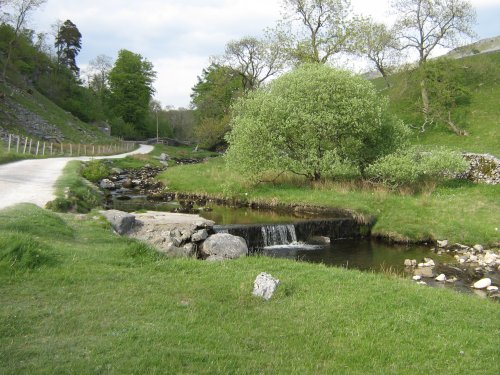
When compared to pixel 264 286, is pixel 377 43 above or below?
above

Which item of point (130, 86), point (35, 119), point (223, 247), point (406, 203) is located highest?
point (130, 86)

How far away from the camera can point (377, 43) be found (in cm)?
5109

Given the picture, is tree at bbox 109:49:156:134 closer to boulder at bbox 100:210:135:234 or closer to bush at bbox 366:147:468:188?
bush at bbox 366:147:468:188

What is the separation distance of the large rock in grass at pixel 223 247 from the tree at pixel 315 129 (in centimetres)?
1197

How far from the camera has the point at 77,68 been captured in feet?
310

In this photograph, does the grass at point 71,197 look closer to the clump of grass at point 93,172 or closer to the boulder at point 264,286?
the clump of grass at point 93,172

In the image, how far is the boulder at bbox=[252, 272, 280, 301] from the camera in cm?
939

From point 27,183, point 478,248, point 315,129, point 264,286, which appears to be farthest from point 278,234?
point 27,183

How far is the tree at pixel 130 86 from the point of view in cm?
9450

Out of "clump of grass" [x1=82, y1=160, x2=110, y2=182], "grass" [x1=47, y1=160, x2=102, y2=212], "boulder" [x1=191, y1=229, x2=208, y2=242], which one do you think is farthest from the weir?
"clump of grass" [x1=82, y1=160, x2=110, y2=182]

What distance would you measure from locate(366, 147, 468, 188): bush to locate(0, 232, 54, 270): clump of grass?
20698mm

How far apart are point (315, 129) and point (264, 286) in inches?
756

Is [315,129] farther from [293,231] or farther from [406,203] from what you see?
[293,231]

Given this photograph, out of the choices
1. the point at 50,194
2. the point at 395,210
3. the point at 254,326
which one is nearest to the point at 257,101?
the point at 395,210
